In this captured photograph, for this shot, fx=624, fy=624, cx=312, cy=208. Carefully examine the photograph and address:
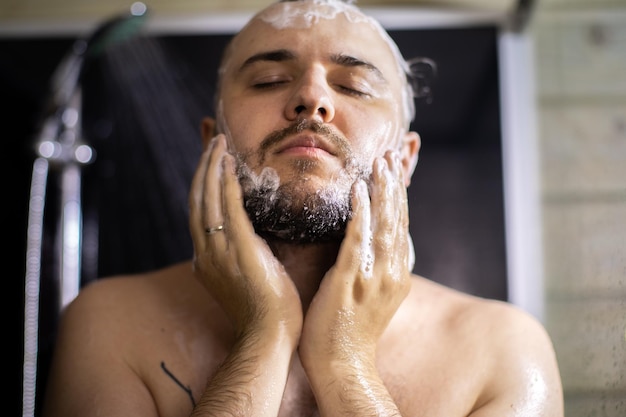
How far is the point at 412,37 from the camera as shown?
1328mm

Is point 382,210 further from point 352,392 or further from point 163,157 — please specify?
point 163,157

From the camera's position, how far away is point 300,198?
2.74 ft

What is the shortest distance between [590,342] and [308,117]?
1.78ft

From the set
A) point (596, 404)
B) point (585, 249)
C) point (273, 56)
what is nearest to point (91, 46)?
point (273, 56)

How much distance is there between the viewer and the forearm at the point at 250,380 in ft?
2.42

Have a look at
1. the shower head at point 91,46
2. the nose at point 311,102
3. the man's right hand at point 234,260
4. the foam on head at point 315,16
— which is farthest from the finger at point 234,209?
the shower head at point 91,46

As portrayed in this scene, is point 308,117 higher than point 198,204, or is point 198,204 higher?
point 308,117

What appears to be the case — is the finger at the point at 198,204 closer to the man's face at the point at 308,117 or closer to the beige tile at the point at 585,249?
the man's face at the point at 308,117

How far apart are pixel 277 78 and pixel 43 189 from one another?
66 cm

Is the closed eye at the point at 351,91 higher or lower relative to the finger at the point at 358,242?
higher

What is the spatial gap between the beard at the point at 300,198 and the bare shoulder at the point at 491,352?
0.21 metres

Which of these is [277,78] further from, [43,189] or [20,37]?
[20,37]

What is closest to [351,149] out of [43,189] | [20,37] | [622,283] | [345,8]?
[345,8]

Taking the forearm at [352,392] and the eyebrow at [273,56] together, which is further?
the eyebrow at [273,56]
